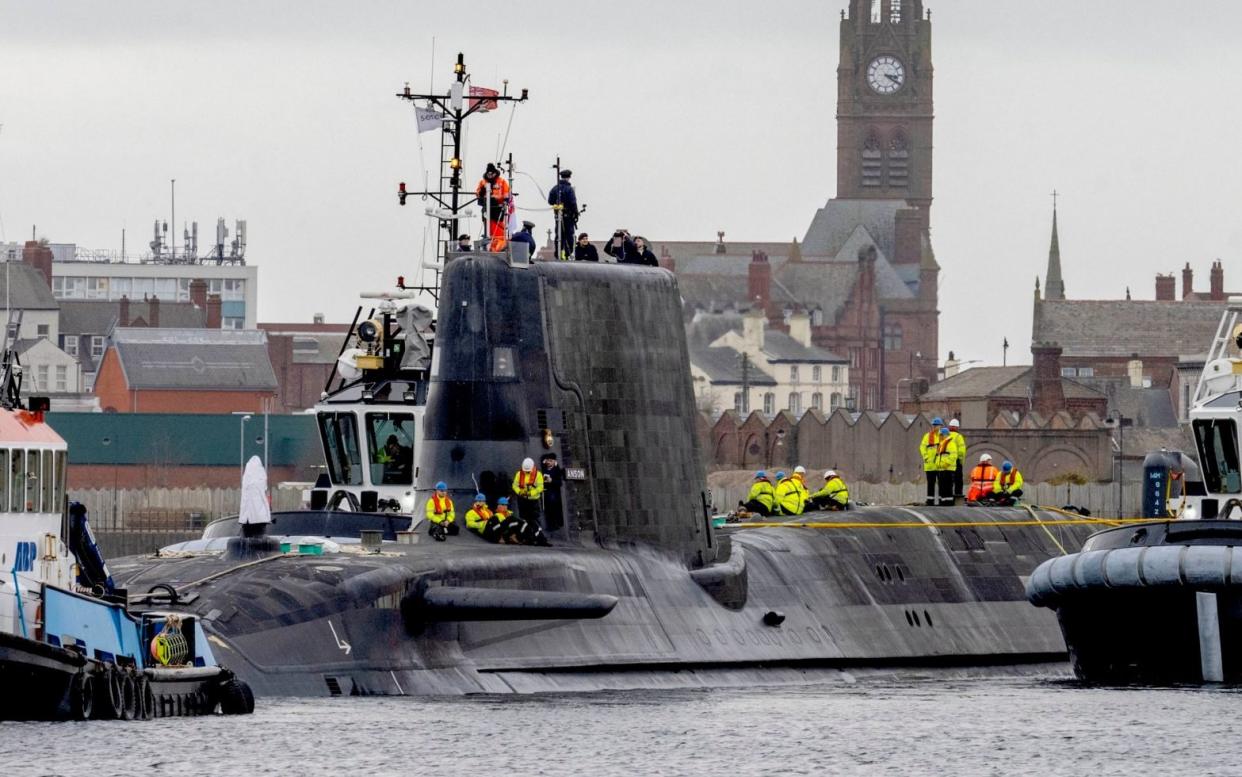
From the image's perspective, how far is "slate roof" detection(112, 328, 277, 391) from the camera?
123 meters

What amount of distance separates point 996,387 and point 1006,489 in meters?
88.8

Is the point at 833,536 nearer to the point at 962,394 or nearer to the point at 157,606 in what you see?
the point at 157,606

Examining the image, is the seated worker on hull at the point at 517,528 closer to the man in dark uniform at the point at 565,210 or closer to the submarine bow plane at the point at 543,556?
the submarine bow plane at the point at 543,556

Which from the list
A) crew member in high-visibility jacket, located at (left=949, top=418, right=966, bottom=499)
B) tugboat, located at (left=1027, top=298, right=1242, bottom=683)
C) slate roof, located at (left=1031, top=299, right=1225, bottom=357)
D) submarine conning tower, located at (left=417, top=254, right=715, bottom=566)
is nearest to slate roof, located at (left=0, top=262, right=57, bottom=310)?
slate roof, located at (left=1031, top=299, right=1225, bottom=357)

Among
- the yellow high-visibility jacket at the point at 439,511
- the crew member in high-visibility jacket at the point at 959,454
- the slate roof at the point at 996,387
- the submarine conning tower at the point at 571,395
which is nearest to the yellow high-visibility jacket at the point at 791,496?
the crew member in high-visibility jacket at the point at 959,454

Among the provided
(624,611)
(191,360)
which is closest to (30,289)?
(191,360)

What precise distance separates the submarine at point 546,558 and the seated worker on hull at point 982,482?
4469 mm

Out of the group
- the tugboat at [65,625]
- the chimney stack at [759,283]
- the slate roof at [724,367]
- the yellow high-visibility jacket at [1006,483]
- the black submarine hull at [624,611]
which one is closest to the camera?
the tugboat at [65,625]

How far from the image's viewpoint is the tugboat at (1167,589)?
119 ft

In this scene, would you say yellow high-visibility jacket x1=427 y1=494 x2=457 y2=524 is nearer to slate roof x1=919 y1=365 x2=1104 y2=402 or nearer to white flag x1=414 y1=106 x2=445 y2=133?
white flag x1=414 y1=106 x2=445 y2=133

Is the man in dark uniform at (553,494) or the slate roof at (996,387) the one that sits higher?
the slate roof at (996,387)

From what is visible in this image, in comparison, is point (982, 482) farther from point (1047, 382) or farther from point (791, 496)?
point (1047, 382)

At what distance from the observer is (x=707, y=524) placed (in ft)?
123

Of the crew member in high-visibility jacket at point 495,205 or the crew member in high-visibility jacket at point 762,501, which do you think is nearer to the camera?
the crew member in high-visibility jacket at point 495,205
